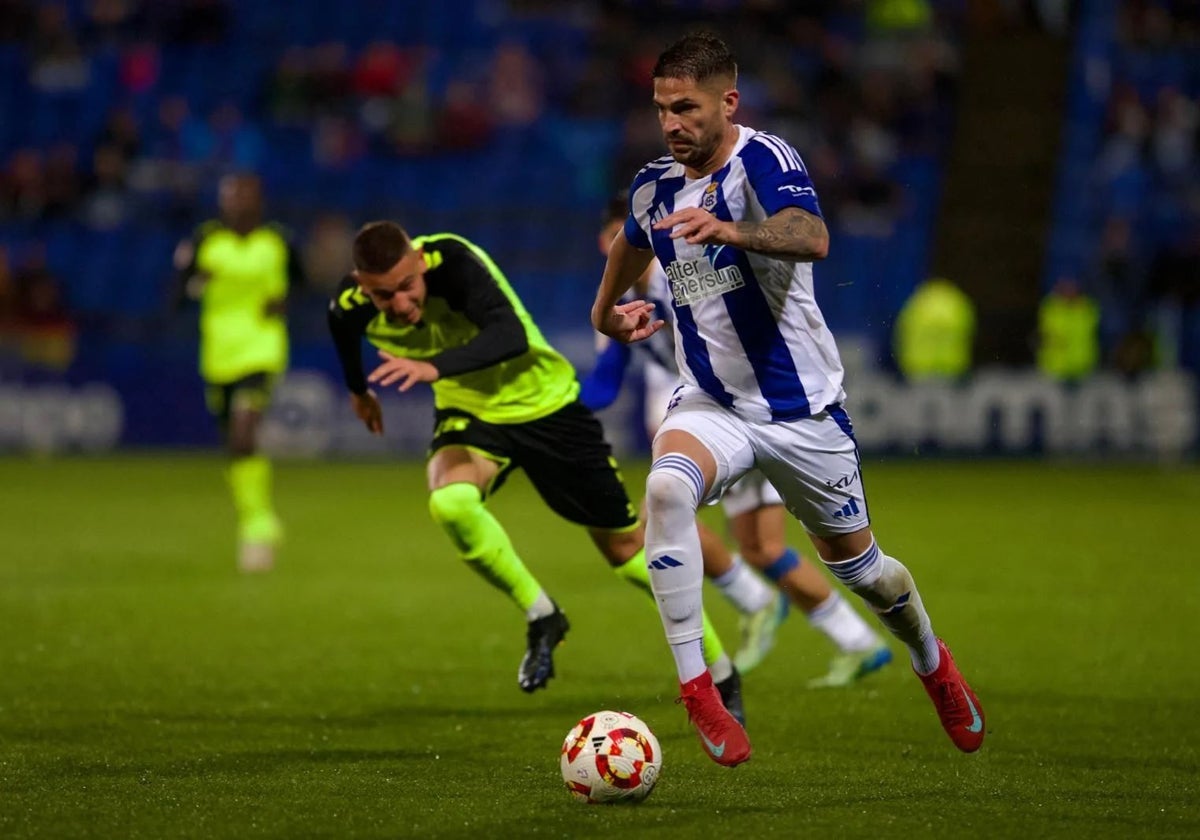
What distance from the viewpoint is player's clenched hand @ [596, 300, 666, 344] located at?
19.7ft

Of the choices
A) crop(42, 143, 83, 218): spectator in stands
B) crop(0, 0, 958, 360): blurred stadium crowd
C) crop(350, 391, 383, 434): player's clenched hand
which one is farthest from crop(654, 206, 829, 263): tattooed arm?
crop(42, 143, 83, 218): spectator in stands

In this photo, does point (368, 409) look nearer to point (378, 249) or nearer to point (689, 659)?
point (378, 249)

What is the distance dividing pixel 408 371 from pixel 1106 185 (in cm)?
1793

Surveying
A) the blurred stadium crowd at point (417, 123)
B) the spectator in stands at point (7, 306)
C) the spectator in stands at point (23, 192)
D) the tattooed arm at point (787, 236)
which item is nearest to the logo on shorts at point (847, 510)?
the tattooed arm at point (787, 236)

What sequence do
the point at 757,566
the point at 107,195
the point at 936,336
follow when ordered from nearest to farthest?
the point at 757,566 < the point at 936,336 < the point at 107,195

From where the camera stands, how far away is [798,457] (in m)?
5.77

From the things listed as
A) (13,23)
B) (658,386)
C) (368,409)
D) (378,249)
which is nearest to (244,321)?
(658,386)

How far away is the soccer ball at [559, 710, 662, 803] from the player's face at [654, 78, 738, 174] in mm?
1816

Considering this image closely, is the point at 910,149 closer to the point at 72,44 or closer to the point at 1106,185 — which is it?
the point at 1106,185

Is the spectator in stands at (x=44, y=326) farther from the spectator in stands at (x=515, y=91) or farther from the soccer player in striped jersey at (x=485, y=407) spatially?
the soccer player in striped jersey at (x=485, y=407)

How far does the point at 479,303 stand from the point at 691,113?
205cm

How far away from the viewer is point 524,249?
22.3m

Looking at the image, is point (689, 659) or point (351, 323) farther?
point (351, 323)

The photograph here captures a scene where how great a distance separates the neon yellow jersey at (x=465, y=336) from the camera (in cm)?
741
